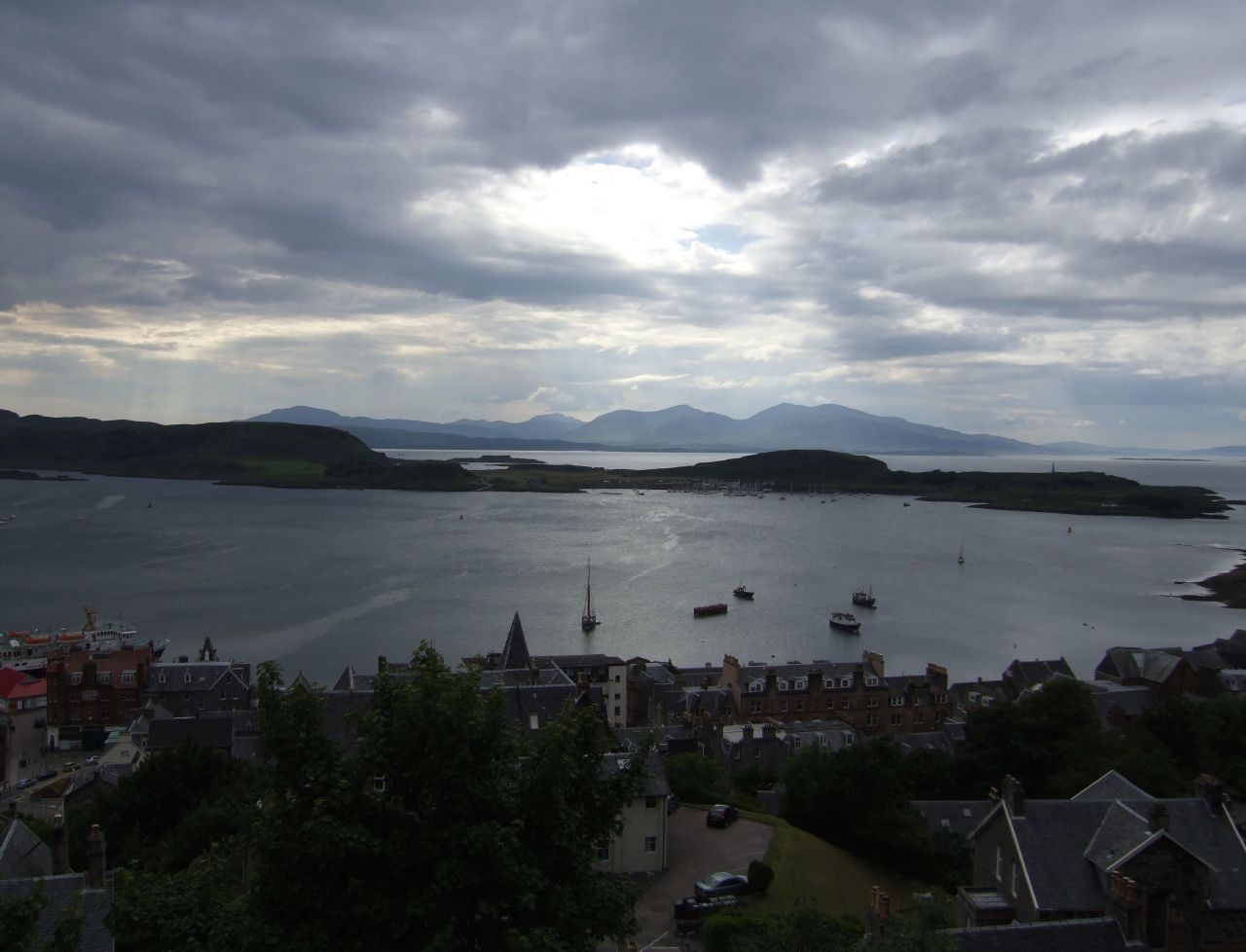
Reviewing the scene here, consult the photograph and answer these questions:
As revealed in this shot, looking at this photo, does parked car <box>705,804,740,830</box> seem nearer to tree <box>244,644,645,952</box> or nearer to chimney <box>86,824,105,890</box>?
chimney <box>86,824,105,890</box>

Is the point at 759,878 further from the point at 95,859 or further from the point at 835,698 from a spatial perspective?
the point at 835,698

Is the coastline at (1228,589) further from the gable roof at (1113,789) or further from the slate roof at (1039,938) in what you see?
the slate roof at (1039,938)

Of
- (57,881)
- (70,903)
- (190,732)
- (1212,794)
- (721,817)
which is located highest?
(70,903)

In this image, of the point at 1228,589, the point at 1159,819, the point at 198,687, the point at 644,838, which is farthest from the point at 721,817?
the point at 1228,589

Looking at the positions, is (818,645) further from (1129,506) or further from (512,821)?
(1129,506)

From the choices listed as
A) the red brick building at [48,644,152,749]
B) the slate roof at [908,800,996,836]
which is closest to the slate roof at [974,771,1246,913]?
the slate roof at [908,800,996,836]

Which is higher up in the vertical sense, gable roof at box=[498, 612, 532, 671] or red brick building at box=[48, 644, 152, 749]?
gable roof at box=[498, 612, 532, 671]
